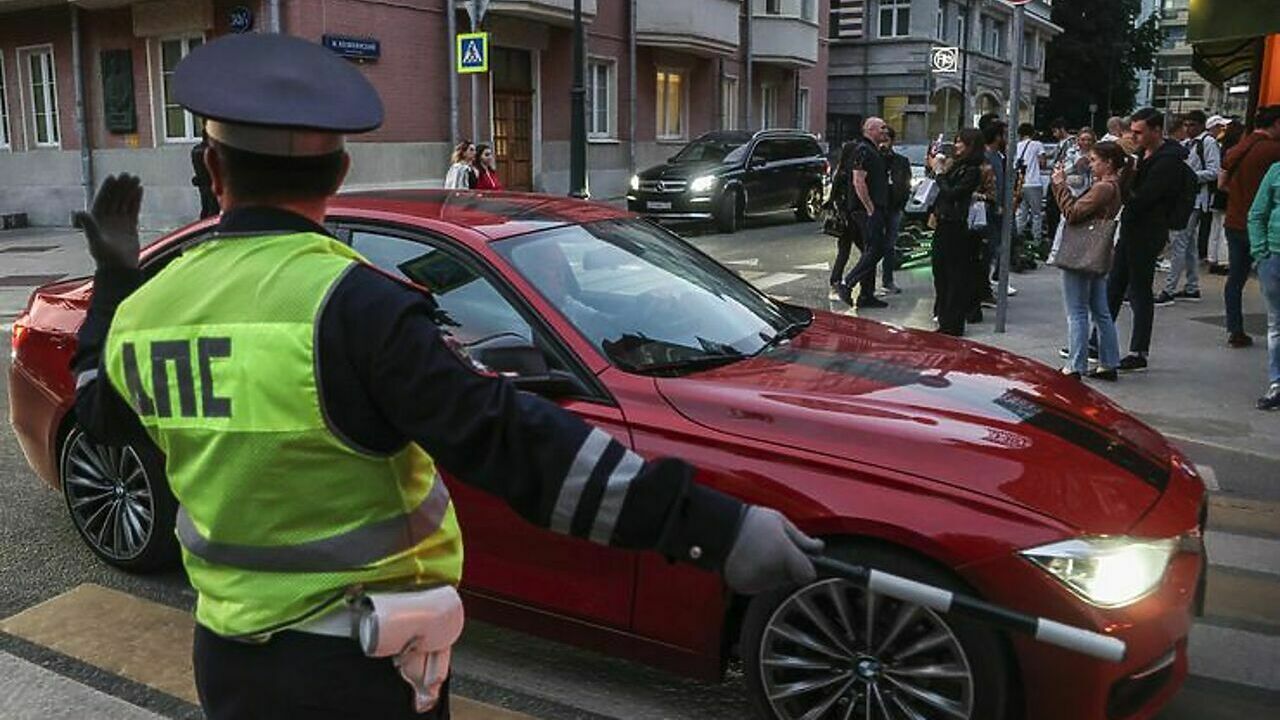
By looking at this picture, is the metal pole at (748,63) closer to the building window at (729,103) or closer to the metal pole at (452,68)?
the building window at (729,103)

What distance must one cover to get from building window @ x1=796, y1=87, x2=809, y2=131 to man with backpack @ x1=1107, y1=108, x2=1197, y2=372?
2590cm

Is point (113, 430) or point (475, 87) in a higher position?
point (475, 87)

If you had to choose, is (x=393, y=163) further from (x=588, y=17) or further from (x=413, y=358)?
(x=413, y=358)

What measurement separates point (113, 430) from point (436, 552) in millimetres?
645

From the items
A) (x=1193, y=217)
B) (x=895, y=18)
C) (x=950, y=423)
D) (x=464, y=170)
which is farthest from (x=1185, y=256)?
(x=895, y=18)

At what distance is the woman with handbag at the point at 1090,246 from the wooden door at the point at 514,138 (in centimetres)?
1604

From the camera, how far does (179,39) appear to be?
61.5ft

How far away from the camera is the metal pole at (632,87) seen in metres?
25.4

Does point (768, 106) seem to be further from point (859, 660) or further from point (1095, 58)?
point (1095, 58)

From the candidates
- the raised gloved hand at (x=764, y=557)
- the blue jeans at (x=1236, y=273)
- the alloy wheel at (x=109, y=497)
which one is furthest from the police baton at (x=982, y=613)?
the blue jeans at (x=1236, y=273)

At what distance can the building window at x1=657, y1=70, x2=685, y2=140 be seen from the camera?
2753 cm

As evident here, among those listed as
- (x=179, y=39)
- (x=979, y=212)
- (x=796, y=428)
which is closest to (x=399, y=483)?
(x=796, y=428)

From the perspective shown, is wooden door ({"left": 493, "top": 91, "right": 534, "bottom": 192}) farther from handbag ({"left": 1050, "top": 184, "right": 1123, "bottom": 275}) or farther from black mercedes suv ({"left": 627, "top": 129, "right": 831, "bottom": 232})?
handbag ({"left": 1050, "top": 184, "right": 1123, "bottom": 275})

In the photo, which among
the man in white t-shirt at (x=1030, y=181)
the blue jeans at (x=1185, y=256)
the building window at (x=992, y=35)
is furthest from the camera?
the building window at (x=992, y=35)
